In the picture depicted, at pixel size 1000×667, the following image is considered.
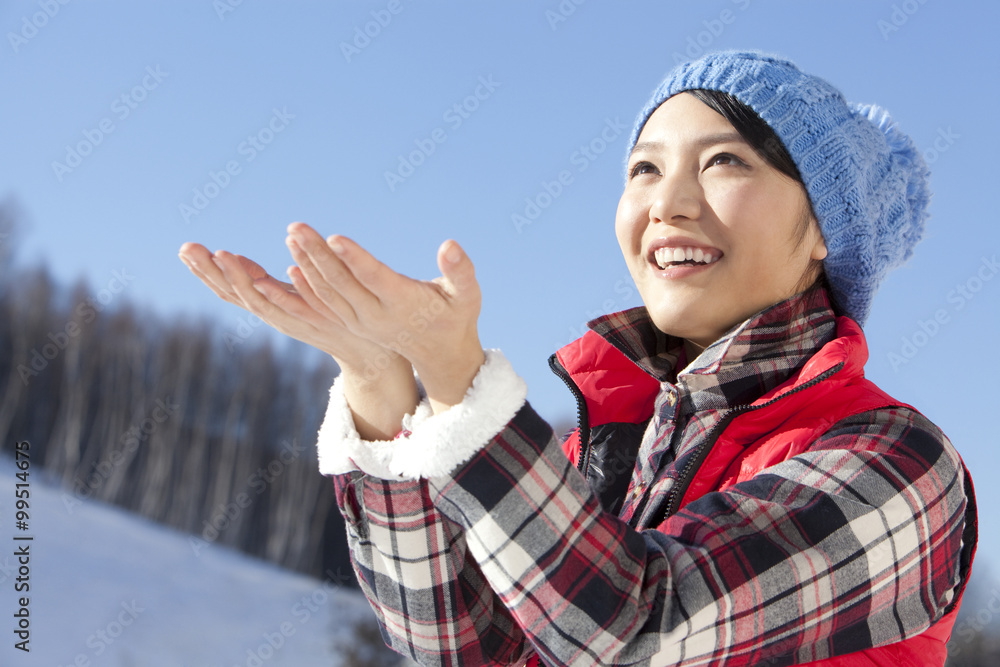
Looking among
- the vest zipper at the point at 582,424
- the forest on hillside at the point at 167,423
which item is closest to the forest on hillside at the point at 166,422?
the forest on hillside at the point at 167,423

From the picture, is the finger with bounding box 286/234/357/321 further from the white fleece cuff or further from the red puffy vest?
the red puffy vest

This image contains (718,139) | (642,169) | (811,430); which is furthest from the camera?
(642,169)

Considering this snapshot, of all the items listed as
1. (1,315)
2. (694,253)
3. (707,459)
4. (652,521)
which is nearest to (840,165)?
(694,253)

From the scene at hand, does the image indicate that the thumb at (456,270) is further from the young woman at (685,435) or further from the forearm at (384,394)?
the forearm at (384,394)

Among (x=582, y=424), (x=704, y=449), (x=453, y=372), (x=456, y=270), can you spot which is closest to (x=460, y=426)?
(x=453, y=372)

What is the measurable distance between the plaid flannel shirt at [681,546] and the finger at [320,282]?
199mm

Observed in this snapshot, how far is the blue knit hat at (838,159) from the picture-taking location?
1.36m

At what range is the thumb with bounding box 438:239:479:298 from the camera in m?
0.71

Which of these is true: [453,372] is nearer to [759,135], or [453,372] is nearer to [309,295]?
[309,295]

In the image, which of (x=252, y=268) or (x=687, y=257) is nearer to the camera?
(x=252, y=268)

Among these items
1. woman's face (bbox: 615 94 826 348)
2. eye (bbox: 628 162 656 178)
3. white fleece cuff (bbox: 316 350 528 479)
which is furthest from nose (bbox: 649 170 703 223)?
white fleece cuff (bbox: 316 350 528 479)

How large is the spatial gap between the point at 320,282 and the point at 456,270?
139mm

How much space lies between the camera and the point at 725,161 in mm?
1322

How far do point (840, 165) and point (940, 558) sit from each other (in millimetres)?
689
